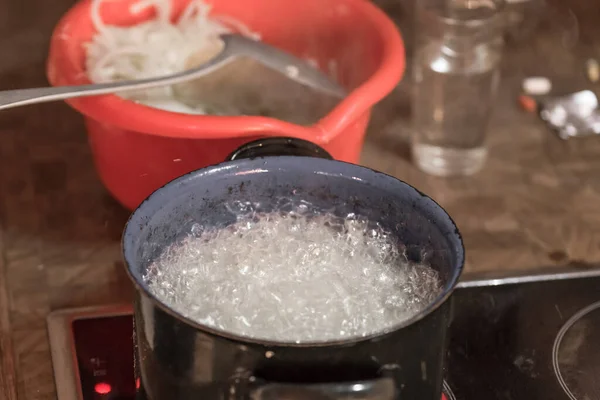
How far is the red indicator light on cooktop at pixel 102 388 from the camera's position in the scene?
1.59 feet

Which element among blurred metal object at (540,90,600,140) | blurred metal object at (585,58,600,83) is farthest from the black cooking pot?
blurred metal object at (585,58,600,83)

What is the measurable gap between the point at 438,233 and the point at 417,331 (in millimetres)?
68

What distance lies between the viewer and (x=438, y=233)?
0.38 m

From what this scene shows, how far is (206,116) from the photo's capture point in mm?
560

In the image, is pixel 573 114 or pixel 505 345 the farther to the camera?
pixel 573 114

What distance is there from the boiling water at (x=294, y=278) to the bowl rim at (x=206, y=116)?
0.14 m

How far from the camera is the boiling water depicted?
0.36 meters

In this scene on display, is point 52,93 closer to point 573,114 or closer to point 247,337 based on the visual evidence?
point 247,337

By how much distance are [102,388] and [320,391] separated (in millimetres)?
227

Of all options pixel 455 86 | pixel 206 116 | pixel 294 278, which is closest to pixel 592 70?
pixel 455 86

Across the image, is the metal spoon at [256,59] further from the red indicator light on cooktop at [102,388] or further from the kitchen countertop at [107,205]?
the red indicator light on cooktop at [102,388]

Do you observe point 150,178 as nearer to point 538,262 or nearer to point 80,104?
point 80,104

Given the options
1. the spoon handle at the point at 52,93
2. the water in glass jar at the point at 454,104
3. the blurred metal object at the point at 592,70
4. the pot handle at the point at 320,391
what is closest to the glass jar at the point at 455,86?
the water in glass jar at the point at 454,104

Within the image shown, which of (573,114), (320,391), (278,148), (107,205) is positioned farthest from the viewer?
(573,114)
